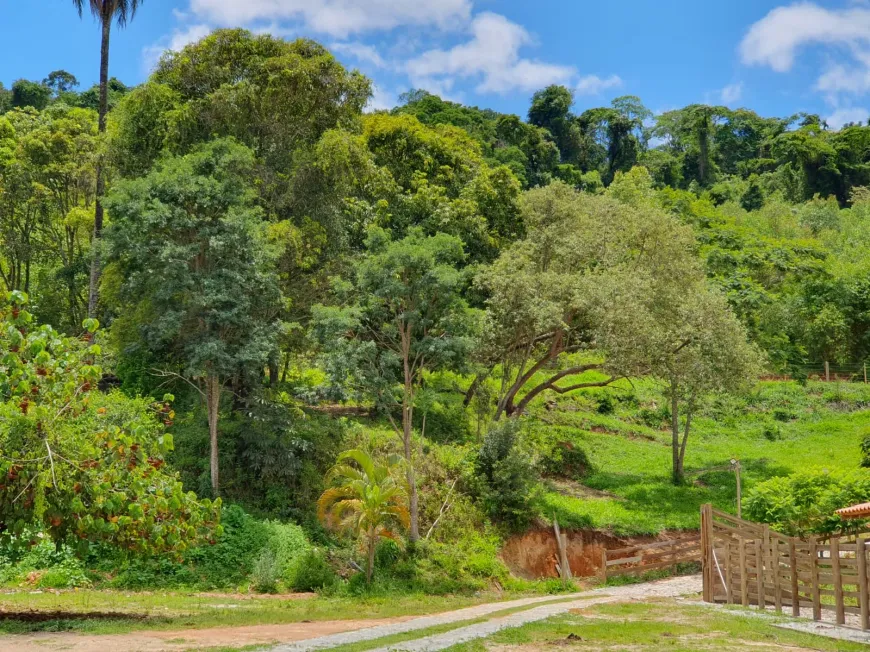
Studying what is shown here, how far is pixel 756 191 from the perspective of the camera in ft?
321

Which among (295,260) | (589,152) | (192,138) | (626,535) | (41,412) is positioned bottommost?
(626,535)

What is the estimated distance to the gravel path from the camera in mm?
12683

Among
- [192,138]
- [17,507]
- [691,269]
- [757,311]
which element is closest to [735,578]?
[17,507]

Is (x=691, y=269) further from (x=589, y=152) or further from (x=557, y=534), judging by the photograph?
(x=589, y=152)

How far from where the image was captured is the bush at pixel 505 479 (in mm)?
28984

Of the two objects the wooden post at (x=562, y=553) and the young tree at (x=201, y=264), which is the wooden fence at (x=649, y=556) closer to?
the wooden post at (x=562, y=553)

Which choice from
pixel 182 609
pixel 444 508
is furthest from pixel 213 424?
pixel 444 508

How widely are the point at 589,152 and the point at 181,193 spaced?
86181 mm

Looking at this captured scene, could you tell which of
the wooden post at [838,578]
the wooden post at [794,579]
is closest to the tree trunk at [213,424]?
the wooden post at [794,579]

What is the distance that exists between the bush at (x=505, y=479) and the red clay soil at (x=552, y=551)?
70cm

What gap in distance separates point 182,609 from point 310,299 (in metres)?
14.0

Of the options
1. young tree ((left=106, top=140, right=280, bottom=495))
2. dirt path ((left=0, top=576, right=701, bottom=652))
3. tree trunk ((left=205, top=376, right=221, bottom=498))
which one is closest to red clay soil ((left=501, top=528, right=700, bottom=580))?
dirt path ((left=0, top=576, right=701, bottom=652))

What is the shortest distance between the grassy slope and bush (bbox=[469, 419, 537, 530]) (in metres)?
1.64

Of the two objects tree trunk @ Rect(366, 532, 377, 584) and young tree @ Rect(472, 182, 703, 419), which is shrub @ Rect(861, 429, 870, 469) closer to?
young tree @ Rect(472, 182, 703, 419)
